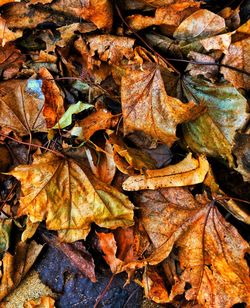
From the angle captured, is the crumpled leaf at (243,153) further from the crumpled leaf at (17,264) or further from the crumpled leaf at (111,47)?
the crumpled leaf at (17,264)

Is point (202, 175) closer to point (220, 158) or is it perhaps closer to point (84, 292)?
point (220, 158)

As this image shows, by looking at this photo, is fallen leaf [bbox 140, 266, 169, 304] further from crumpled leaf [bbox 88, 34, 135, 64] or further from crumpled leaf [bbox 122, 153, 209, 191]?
crumpled leaf [bbox 88, 34, 135, 64]

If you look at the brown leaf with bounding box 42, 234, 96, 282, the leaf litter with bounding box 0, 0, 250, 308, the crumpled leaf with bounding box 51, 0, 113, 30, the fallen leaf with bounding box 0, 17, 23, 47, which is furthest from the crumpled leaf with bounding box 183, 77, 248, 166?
the fallen leaf with bounding box 0, 17, 23, 47

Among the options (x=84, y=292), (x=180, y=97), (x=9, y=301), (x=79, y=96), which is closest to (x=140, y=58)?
(x=180, y=97)

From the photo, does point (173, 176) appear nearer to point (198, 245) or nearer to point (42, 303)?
point (198, 245)

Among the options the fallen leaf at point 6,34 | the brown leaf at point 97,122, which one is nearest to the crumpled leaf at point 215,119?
the brown leaf at point 97,122

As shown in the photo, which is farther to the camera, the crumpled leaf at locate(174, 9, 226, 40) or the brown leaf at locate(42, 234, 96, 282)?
the brown leaf at locate(42, 234, 96, 282)
